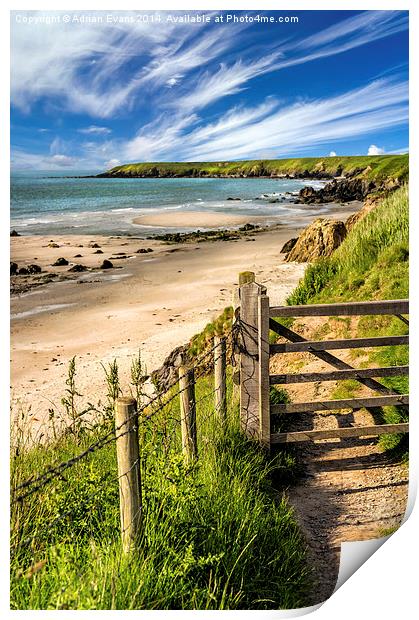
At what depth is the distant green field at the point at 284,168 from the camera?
327 cm

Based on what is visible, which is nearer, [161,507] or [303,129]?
[161,507]

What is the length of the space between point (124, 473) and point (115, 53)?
1998 millimetres

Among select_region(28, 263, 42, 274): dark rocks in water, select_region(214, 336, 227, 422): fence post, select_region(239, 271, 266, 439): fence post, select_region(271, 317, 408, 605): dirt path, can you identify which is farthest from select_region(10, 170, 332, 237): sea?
select_region(271, 317, 408, 605): dirt path

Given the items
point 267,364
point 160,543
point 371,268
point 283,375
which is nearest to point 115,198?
point 267,364

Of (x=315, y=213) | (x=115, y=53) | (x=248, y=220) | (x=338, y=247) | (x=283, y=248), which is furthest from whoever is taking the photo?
(x=338, y=247)

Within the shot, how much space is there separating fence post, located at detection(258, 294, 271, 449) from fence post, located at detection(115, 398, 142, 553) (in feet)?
4.49

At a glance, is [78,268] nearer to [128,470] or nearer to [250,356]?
→ [250,356]

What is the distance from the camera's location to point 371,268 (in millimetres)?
5305

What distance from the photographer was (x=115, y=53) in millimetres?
2865

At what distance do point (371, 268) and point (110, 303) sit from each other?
2.57 m

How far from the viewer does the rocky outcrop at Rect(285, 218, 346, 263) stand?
235 inches

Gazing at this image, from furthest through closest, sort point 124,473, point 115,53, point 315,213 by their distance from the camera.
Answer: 1. point 315,213
2. point 115,53
3. point 124,473

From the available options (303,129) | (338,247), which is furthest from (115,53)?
(338,247)

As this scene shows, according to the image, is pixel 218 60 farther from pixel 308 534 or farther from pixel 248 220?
pixel 308 534
